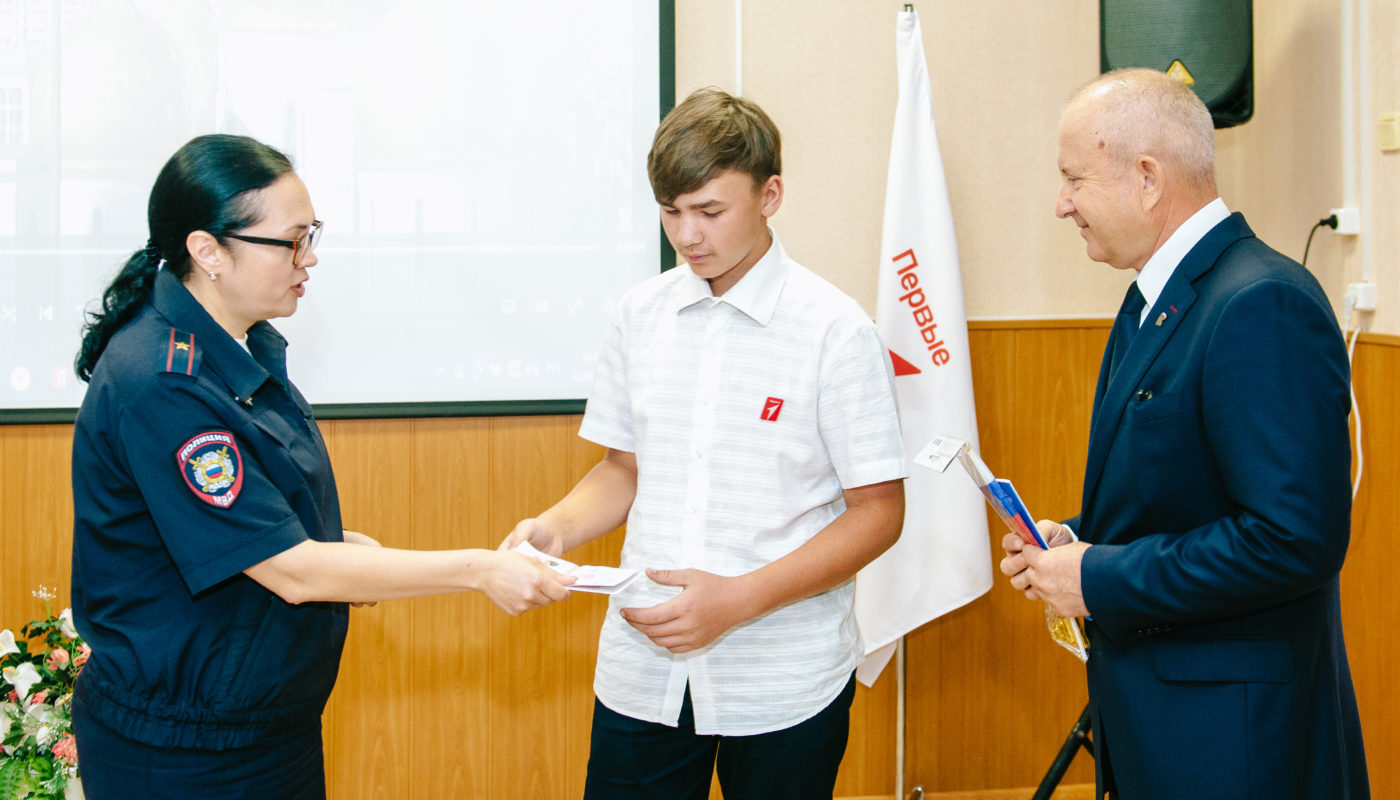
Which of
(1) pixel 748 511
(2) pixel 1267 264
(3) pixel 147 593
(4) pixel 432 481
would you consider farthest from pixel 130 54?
(2) pixel 1267 264

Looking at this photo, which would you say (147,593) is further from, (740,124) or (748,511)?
(740,124)

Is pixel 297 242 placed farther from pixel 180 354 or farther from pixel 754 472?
pixel 754 472

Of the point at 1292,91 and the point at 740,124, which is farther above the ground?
the point at 1292,91

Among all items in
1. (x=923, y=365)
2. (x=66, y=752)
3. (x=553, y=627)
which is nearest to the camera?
(x=66, y=752)

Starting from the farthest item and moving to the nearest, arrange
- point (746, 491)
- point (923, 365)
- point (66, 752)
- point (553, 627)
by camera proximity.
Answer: point (553, 627), point (923, 365), point (66, 752), point (746, 491)

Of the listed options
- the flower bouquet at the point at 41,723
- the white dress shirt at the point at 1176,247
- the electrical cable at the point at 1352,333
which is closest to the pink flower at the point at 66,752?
the flower bouquet at the point at 41,723

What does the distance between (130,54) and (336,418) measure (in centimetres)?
100

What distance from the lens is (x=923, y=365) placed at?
2688 millimetres

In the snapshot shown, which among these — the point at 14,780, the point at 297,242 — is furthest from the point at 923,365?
the point at 14,780

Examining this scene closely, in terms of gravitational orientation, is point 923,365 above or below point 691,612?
above

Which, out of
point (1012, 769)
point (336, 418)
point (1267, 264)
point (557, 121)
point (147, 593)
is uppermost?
point (557, 121)

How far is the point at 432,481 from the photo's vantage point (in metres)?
2.75

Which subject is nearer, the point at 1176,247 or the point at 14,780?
the point at 1176,247

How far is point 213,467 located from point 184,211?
14.7 inches
